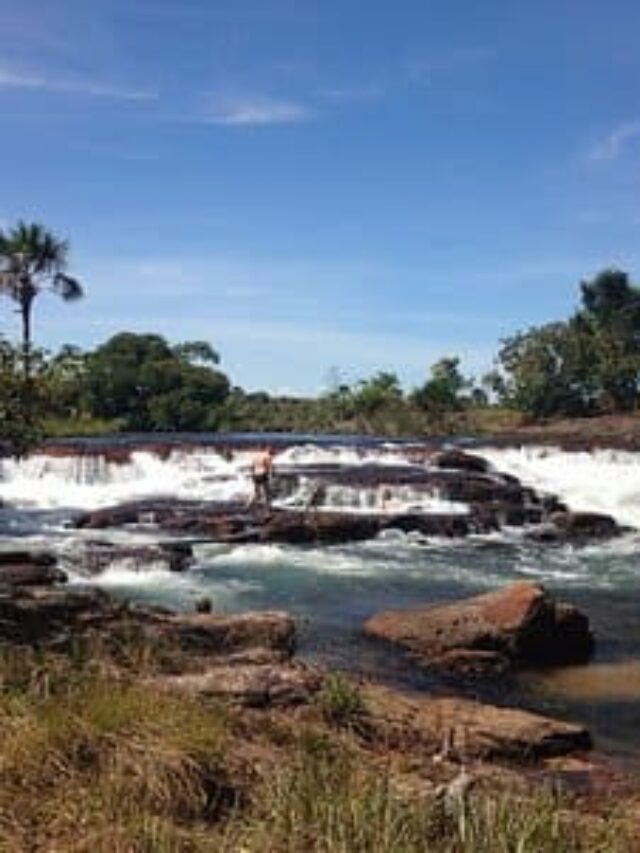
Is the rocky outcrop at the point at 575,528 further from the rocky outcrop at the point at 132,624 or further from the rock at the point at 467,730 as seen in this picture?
the rock at the point at 467,730

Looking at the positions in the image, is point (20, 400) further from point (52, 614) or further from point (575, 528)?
point (575, 528)

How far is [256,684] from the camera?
10.7m

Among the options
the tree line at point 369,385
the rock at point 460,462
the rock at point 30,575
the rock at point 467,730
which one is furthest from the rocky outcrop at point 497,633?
the tree line at point 369,385

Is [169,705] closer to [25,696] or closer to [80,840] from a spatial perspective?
[25,696]

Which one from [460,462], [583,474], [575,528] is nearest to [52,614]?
[575,528]

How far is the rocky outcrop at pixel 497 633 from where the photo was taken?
16766 mm

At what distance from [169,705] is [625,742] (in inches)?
276

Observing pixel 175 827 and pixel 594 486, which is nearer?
pixel 175 827

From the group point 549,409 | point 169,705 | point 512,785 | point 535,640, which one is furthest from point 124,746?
point 549,409

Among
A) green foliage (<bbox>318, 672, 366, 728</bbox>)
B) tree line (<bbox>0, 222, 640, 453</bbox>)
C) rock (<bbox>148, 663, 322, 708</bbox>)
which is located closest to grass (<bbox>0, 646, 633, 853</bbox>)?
green foliage (<bbox>318, 672, 366, 728</bbox>)

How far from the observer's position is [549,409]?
79.8 meters

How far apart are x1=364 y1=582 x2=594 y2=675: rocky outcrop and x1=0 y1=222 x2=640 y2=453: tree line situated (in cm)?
4820

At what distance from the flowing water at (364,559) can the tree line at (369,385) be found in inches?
970

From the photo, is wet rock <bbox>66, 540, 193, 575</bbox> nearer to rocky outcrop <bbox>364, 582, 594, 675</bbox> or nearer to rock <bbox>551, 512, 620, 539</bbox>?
rocky outcrop <bbox>364, 582, 594, 675</bbox>
